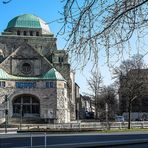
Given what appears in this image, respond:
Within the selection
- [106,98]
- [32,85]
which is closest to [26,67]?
[32,85]

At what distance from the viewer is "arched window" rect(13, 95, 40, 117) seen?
93.9 metres

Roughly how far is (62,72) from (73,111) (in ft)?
37.3

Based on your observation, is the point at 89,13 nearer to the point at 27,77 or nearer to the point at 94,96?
the point at 94,96

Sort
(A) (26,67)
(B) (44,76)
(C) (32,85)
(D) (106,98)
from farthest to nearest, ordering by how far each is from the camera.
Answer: (A) (26,67) → (B) (44,76) → (C) (32,85) → (D) (106,98)

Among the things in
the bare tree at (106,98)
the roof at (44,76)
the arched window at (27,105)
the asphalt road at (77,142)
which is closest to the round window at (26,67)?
the roof at (44,76)

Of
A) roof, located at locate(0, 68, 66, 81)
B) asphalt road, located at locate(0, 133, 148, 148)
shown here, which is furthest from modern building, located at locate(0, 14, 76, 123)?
asphalt road, located at locate(0, 133, 148, 148)

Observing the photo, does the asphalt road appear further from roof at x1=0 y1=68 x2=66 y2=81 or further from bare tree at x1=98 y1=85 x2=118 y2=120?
roof at x1=0 y1=68 x2=66 y2=81

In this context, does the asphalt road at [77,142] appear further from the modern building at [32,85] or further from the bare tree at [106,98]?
the modern building at [32,85]

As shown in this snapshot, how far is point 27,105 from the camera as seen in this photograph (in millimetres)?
95812

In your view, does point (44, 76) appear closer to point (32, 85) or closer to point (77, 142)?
point (32, 85)

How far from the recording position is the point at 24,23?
11075 cm

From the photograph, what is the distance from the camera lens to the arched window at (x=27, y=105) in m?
93.9

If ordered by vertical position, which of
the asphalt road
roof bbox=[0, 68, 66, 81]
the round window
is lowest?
the asphalt road

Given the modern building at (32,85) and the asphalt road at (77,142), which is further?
the modern building at (32,85)
